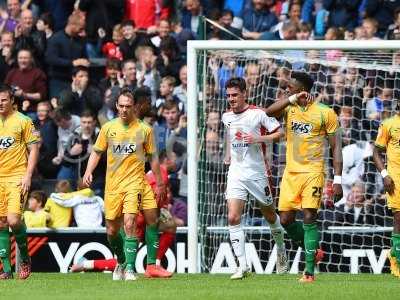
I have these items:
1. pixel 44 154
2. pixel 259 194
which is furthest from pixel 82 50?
pixel 259 194

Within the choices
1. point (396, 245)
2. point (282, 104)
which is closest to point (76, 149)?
point (282, 104)

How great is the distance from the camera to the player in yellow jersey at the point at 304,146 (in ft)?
49.7

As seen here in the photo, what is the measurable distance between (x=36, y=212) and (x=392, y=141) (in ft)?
20.2

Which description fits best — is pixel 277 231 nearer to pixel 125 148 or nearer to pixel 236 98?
pixel 236 98

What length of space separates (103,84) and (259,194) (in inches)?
292

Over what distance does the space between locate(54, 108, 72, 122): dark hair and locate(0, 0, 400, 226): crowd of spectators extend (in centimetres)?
4

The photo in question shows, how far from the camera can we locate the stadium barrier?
18.5m

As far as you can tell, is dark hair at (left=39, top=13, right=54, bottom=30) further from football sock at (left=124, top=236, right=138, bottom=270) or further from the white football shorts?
football sock at (left=124, top=236, right=138, bottom=270)

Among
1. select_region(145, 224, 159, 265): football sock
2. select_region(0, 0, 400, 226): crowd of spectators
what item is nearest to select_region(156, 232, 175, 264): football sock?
select_region(145, 224, 159, 265): football sock

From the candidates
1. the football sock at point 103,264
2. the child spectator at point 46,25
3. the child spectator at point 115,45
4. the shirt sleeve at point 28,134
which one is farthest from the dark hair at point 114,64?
the shirt sleeve at point 28,134

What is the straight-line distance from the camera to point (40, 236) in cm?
1889

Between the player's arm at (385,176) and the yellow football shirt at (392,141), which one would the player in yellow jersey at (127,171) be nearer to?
the player's arm at (385,176)

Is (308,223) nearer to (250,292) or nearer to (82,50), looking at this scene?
(250,292)

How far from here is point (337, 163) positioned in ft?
49.7
